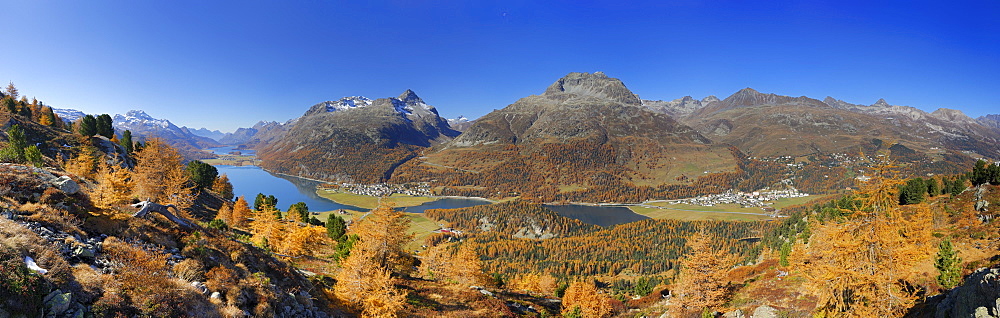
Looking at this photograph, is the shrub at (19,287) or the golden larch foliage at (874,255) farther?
the golden larch foliage at (874,255)

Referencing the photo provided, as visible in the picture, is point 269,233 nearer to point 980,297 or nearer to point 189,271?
point 189,271

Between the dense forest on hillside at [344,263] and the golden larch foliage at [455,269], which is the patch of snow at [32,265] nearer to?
the dense forest on hillside at [344,263]

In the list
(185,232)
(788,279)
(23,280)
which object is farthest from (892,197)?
(185,232)

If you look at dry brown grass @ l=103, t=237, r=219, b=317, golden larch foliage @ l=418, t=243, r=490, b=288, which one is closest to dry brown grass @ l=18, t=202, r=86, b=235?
dry brown grass @ l=103, t=237, r=219, b=317

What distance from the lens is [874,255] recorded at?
731 inches

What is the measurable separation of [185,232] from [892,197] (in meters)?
37.9

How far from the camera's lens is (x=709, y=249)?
35031 mm

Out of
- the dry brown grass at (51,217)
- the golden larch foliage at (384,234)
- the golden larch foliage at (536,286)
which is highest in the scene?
the dry brown grass at (51,217)

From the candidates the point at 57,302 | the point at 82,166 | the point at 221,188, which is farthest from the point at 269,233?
the point at 221,188

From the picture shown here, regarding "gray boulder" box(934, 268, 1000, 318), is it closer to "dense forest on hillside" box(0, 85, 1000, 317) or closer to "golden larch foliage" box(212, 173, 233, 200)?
"dense forest on hillside" box(0, 85, 1000, 317)

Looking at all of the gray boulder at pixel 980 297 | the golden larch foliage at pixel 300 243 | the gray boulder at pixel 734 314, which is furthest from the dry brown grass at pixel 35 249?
the gray boulder at pixel 734 314

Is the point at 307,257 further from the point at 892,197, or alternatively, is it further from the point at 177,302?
the point at 892,197

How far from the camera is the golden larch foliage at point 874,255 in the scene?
18.0 m

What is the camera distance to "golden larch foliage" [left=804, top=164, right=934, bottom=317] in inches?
710
